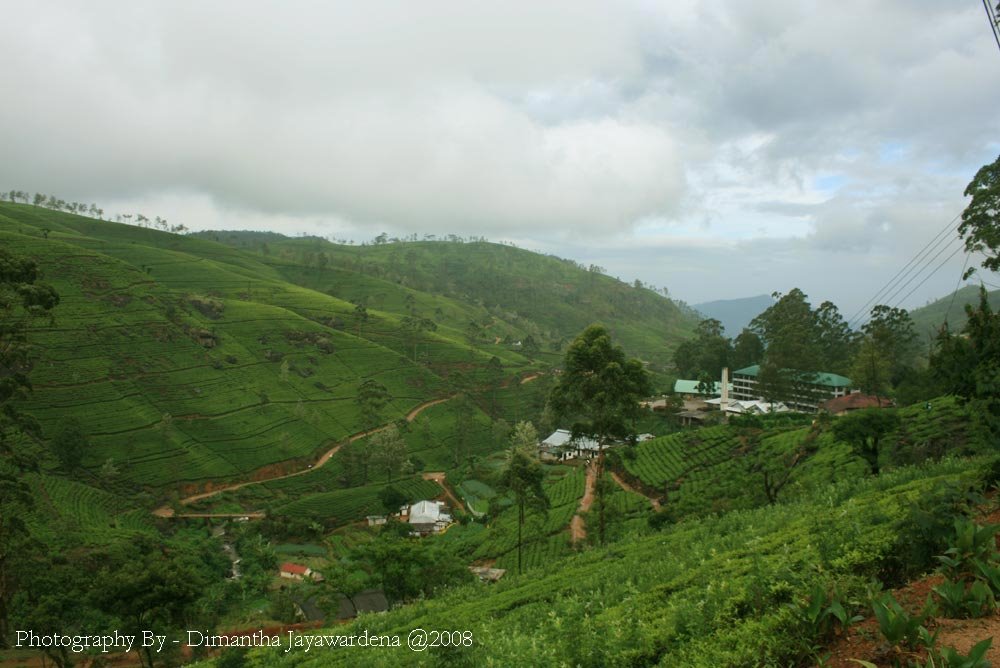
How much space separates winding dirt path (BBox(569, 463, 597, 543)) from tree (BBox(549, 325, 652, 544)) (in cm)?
690

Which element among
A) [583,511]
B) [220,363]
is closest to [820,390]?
[583,511]

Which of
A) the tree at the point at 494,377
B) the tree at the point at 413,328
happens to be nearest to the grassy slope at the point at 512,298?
the tree at the point at 413,328

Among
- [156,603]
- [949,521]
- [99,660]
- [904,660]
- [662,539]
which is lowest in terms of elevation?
[99,660]

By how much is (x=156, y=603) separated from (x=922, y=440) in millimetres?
28549

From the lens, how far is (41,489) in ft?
121

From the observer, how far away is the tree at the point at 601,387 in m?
17.6

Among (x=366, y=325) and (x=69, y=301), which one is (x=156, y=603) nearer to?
(x=69, y=301)

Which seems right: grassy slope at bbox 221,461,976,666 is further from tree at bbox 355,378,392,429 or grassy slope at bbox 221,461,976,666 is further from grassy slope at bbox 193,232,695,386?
grassy slope at bbox 193,232,695,386

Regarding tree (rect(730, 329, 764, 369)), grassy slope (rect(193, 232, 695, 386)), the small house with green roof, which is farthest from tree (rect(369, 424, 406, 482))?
grassy slope (rect(193, 232, 695, 386))

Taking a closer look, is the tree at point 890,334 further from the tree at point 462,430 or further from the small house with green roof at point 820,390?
the tree at point 462,430

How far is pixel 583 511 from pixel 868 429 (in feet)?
58.3

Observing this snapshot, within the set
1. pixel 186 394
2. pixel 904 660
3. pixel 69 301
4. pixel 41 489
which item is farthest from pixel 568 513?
pixel 69 301

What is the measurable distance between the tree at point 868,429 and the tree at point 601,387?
7.41 m

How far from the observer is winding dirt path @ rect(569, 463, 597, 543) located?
2947cm
